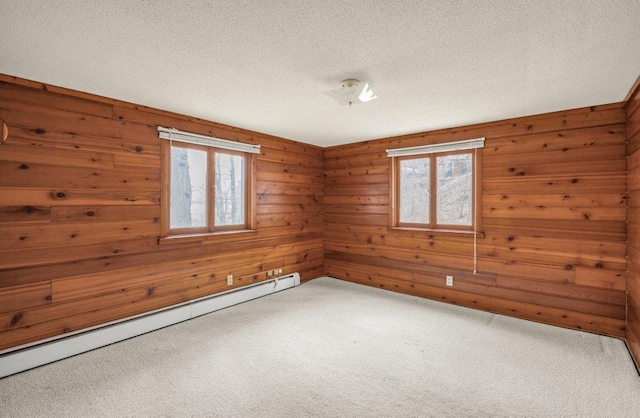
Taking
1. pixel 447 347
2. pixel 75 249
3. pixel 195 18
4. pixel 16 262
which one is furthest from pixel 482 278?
pixel 16 262

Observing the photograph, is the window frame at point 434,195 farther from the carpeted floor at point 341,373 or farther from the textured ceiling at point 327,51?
the carpeted floor at point 341,373

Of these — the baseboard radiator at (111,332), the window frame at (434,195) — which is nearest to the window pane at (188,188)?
the baseboard radiator at (111,332)

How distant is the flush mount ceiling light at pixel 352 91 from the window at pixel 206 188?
1804 millimetres

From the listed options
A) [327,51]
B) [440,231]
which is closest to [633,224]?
[440,231]

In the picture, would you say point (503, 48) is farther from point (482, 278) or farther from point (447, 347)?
point (482, 278)

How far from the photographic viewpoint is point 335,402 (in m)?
1.91

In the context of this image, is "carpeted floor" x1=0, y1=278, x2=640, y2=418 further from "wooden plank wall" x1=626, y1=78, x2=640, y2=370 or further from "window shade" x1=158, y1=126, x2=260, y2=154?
"window shade" x1=158, y1=126, x2=260, y2=154

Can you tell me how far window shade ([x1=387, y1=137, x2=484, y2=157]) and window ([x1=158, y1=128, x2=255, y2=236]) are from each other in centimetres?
199

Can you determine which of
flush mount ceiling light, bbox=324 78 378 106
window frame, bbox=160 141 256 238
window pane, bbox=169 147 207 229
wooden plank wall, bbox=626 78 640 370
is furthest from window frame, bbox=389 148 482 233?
window pane, bbox=169 147 207 229

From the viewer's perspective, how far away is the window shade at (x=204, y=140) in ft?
10.2

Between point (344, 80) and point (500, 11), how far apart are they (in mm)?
1060

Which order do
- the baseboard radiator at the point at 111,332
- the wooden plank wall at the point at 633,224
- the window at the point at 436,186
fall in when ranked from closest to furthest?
the baseboard radiator at the point at 111,332 → the wooden plank wall at the point at 633,224 → the window at the point at 436,186

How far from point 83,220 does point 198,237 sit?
42.0 inches

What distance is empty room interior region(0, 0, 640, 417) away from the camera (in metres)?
1.75
